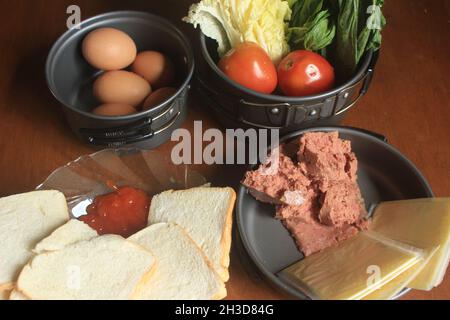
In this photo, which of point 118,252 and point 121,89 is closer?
point 118,252

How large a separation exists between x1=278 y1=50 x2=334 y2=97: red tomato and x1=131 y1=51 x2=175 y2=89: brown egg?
0.79ft

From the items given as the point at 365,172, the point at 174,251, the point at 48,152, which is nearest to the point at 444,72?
the point at 365,172

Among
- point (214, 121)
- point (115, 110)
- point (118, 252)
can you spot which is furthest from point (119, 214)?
point (214, 121)

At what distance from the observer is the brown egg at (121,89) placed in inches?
37.6

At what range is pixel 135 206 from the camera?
89cm

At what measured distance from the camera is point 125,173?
939mm

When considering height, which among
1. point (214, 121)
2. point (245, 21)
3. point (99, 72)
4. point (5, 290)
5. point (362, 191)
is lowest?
point (5, 290)

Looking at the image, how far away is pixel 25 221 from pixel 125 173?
0.65ft

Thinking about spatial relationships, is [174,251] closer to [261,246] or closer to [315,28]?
[261,246]

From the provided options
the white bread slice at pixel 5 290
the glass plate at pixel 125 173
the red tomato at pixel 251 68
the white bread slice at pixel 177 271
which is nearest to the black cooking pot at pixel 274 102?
the red tomato at pixel 251 68

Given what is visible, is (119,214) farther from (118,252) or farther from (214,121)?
(214,121)

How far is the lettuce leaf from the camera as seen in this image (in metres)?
0.96

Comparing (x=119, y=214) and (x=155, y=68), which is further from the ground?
(x=155, y=68)

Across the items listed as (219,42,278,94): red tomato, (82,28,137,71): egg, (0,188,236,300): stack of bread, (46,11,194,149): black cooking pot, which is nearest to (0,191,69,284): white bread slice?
(0,188,236,300): stack of bread
